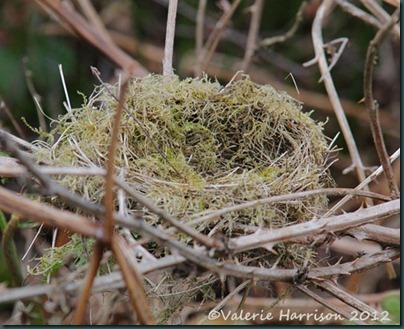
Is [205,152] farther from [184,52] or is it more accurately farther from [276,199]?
[184,52]

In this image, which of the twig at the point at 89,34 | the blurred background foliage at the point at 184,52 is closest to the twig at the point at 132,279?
the twig at the point at 89,34

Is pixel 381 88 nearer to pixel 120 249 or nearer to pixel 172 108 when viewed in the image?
pixel 172 108

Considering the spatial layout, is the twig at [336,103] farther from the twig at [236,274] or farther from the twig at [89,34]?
the twig at [89,34]

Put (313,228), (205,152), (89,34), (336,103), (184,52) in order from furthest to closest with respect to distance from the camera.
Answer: (184,52) → (89,34) → (336,103) → (205,152) → (313,228)

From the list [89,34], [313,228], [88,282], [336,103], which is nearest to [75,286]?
[88,282]

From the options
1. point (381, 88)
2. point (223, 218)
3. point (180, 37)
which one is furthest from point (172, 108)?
point (381, 88)

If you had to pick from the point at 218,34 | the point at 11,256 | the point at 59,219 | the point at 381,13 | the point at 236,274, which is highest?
the point at 381,13
